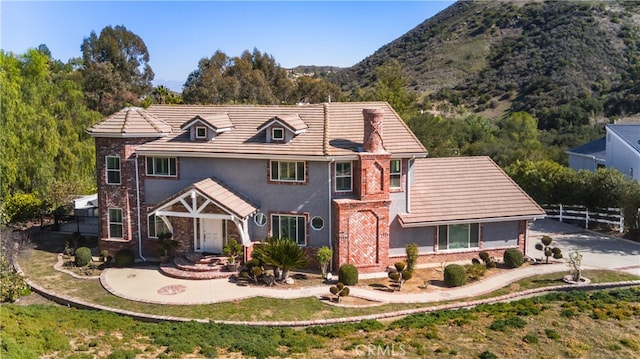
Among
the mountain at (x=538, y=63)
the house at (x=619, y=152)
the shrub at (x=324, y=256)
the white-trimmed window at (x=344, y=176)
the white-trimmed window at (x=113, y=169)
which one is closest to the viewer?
the shrub at (x=324, y=256)

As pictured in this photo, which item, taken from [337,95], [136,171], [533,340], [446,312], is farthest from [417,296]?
[337,95]

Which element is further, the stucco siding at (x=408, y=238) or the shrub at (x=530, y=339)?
the stucco siding at (x=408, y=238)

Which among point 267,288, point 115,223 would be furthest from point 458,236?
point 115,223

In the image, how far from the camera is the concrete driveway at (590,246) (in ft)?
85.3

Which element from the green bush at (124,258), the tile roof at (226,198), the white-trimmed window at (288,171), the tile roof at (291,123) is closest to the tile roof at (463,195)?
the white-trimmed window at (288,171)

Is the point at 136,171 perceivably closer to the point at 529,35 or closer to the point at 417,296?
the point at 417,296

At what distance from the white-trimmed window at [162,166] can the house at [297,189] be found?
0.05m

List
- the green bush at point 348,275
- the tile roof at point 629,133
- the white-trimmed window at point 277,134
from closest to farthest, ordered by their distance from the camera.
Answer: the green bush at point 348,275
the white-trimmed window at point 277,134
the tile roof at point 629,133

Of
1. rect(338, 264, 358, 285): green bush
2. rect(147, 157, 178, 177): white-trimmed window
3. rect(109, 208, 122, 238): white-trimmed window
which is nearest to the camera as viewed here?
rect(338, 264, 358, 285): green bush

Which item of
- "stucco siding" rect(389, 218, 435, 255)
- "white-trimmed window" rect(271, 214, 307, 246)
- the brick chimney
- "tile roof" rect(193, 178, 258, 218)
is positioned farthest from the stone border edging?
the brick chimney

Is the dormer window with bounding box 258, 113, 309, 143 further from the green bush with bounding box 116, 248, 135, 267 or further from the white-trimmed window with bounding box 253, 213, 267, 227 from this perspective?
the green bush with bounding box 116, 248, 135, 267

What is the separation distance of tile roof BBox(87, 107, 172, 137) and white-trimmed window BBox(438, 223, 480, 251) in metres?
14.4

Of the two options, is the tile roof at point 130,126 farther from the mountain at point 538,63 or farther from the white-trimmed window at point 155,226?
the mountain at point 538,63

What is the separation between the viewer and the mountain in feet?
230
